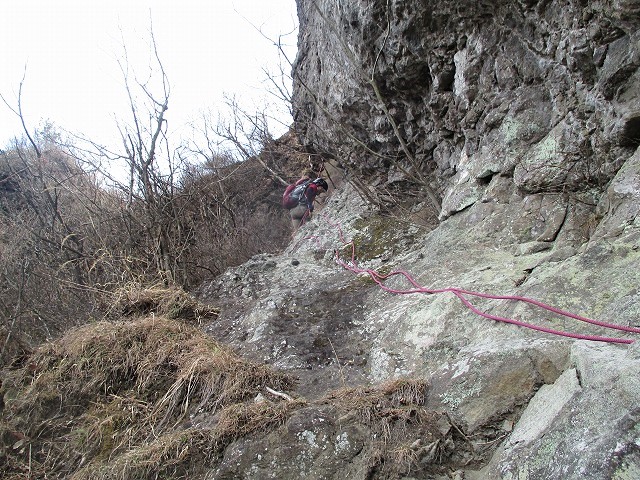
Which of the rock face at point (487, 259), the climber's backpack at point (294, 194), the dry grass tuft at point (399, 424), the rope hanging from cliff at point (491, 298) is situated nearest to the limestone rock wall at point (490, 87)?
the rock face at point (487, 259)

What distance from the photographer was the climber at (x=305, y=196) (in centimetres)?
827

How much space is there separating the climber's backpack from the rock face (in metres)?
1.80

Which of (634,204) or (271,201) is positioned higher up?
(271,201)

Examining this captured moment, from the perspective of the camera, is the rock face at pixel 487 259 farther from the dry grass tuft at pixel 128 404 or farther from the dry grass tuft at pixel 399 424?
the dry grass tuft at pixel 128 404

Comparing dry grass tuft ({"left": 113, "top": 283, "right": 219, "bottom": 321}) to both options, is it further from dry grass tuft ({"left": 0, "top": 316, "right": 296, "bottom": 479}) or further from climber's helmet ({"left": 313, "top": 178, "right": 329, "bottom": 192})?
climber's helmet ({"left": 313, "top": 178, "right": 329, "bottom": 192})

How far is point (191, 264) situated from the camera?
20.0 feet

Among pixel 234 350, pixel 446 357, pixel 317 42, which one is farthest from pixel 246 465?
pixel 317 42

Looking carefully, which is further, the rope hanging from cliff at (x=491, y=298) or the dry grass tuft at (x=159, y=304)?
the dry grass tuft at (x=159, y=304)

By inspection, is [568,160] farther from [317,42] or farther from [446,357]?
[317,42]

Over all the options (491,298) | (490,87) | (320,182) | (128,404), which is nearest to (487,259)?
(491,298)

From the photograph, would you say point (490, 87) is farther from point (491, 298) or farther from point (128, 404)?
point (128, 404)

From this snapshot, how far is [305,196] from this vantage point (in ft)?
27.2

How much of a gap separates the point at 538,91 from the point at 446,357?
2.62 meters

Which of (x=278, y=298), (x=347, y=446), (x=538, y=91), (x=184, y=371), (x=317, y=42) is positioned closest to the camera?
(x=347, y=446)
